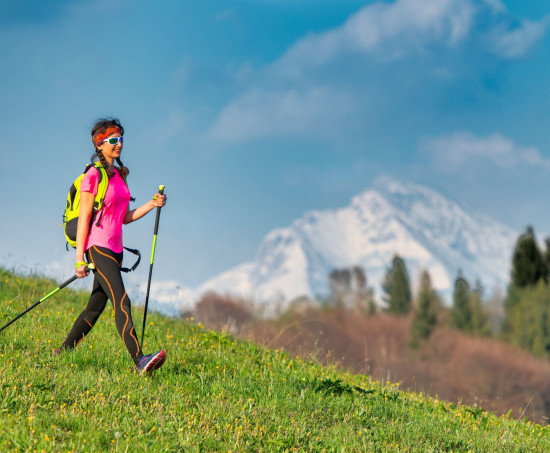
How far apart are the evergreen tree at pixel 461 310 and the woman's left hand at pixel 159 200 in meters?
78.1

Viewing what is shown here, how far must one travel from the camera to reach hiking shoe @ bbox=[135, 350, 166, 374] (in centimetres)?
674

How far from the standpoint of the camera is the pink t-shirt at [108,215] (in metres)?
7.04

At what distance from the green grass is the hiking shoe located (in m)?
0.11

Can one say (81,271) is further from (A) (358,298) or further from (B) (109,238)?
(A) (358,298)

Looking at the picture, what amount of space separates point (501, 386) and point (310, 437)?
67426 mm

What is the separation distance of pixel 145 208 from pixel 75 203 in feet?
2.72

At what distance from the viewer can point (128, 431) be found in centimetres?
541

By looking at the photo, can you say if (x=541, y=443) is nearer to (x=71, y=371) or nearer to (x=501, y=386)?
(x=71, y=371)

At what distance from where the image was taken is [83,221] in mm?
7000

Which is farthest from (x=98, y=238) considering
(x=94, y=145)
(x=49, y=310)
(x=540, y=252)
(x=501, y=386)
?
(x=540, y=252)

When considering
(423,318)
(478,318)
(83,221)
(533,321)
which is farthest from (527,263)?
(83,221)

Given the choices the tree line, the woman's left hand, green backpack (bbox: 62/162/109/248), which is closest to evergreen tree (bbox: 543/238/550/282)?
the tree line

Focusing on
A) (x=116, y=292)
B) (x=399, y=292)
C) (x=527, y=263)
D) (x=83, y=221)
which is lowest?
(x=116, y=292)

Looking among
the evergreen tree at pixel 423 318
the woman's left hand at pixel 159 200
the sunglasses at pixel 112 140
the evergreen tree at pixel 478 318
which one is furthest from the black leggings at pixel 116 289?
the evergreen tree at pixel 478 318
